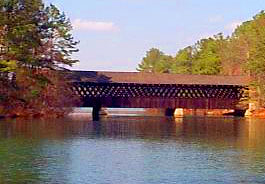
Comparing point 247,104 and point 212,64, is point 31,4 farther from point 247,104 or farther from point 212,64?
point 212,64

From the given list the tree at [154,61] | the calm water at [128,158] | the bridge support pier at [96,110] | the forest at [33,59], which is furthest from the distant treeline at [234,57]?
the calm water at [128,158]

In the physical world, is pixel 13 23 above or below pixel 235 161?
above

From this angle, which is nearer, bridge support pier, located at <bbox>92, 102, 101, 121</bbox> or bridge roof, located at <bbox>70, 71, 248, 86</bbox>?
bridge support pier, located at <bbox>92, 102, 101, 121</bbox>

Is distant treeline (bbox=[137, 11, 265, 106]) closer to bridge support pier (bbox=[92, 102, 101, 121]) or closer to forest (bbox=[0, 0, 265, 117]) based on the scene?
forest (bbox=[0, 0, 265, 117])

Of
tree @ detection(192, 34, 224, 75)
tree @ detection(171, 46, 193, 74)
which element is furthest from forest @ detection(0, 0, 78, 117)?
tree @ detection(171, 46, 193, 74)

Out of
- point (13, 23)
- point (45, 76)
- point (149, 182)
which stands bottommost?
point (149, 182)

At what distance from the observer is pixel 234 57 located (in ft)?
275

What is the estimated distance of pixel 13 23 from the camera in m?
51.3

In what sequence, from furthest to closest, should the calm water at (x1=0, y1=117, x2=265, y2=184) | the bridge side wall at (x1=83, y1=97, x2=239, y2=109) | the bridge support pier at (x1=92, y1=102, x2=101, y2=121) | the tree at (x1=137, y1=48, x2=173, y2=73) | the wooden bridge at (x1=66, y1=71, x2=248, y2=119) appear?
the tree at (x1=137, y1=48, x2=173, y2=73)
the bridge side wall at (x1=83, y1=97, x2=239, y2=109)
the wooden bridge at (x1=66, y1=71, x2=248, y2=119)
the bridge support pier at (x1=92, y1=102, x2=101, y2=121)
the calm water at (x1=0, y1=117, x2=265, y2=184)

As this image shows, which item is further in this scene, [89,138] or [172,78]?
[172,78]

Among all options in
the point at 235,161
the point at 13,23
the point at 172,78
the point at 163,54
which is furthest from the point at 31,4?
the point at 163,54

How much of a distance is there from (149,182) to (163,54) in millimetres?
132221

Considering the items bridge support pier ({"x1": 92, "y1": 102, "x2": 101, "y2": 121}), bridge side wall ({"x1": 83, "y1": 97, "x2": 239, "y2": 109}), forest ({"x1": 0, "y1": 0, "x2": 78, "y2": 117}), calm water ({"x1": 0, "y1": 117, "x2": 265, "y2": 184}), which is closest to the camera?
calm water ({"x1": 0, "y1": 117, "x2": 265, "y2": 184})

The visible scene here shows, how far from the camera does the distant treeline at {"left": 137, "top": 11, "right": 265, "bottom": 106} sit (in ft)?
228
